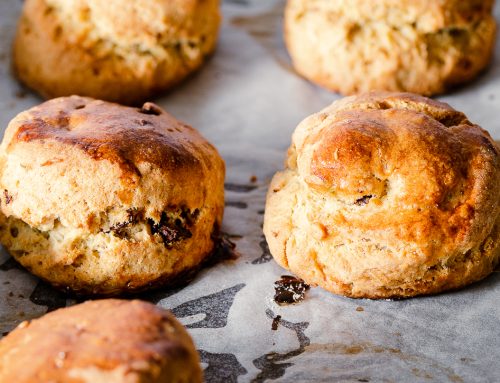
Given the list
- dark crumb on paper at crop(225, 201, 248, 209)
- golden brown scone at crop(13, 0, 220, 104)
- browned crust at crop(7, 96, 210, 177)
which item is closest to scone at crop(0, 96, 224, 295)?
browned crust at crop(7, 96, 210, 177)

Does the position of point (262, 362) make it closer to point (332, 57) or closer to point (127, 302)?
point (127, 302)

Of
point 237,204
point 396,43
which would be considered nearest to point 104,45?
point 237,204

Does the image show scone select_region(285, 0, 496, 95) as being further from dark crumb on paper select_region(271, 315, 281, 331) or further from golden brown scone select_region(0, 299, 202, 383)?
golden brown scone select_region(0, 299, 202, 383)

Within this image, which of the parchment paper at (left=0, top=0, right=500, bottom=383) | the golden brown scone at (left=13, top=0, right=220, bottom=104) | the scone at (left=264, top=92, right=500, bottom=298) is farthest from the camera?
the golden brown scone at (left=13, top=0, right=220, bottom=104)

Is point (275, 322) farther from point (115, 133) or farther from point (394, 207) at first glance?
point (115, 133)

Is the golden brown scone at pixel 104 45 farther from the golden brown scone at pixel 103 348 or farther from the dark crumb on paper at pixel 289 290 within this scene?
the golden brown scone at pixel 103 348

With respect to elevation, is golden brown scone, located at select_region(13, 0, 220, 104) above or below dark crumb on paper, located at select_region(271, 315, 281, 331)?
above

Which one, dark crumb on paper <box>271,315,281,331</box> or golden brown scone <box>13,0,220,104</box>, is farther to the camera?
golden brown scone <box>13,0,220,104</box>
